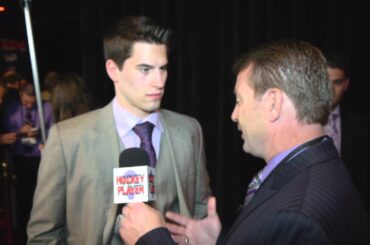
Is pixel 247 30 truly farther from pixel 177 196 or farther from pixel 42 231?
pixel 42 231

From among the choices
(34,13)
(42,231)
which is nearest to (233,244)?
(42,231)

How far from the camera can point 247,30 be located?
317cm

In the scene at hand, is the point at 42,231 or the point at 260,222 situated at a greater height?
the point at 260,222

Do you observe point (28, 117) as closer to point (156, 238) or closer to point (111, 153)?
point (111, 153)

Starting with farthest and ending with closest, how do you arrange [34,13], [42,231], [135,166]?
[34,13]
[42,231]
[135,166]

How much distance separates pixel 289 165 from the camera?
3.23ft

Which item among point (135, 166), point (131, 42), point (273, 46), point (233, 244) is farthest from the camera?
point (131, 42)

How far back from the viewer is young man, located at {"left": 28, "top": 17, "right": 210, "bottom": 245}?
1.46m

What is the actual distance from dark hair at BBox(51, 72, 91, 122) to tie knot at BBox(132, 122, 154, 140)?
123 centimetres

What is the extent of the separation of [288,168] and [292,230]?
20 cm

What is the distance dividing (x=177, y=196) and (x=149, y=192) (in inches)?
17.0

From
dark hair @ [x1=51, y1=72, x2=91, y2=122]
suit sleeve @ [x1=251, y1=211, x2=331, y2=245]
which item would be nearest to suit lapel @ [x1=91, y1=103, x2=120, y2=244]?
suit sleeve @ [x1=251, y1=211, x2=331, y2=245]

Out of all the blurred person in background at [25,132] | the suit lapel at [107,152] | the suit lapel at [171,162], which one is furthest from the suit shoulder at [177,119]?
the blurred person in background at [25,132]

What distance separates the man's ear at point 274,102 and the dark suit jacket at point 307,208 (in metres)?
0.13
